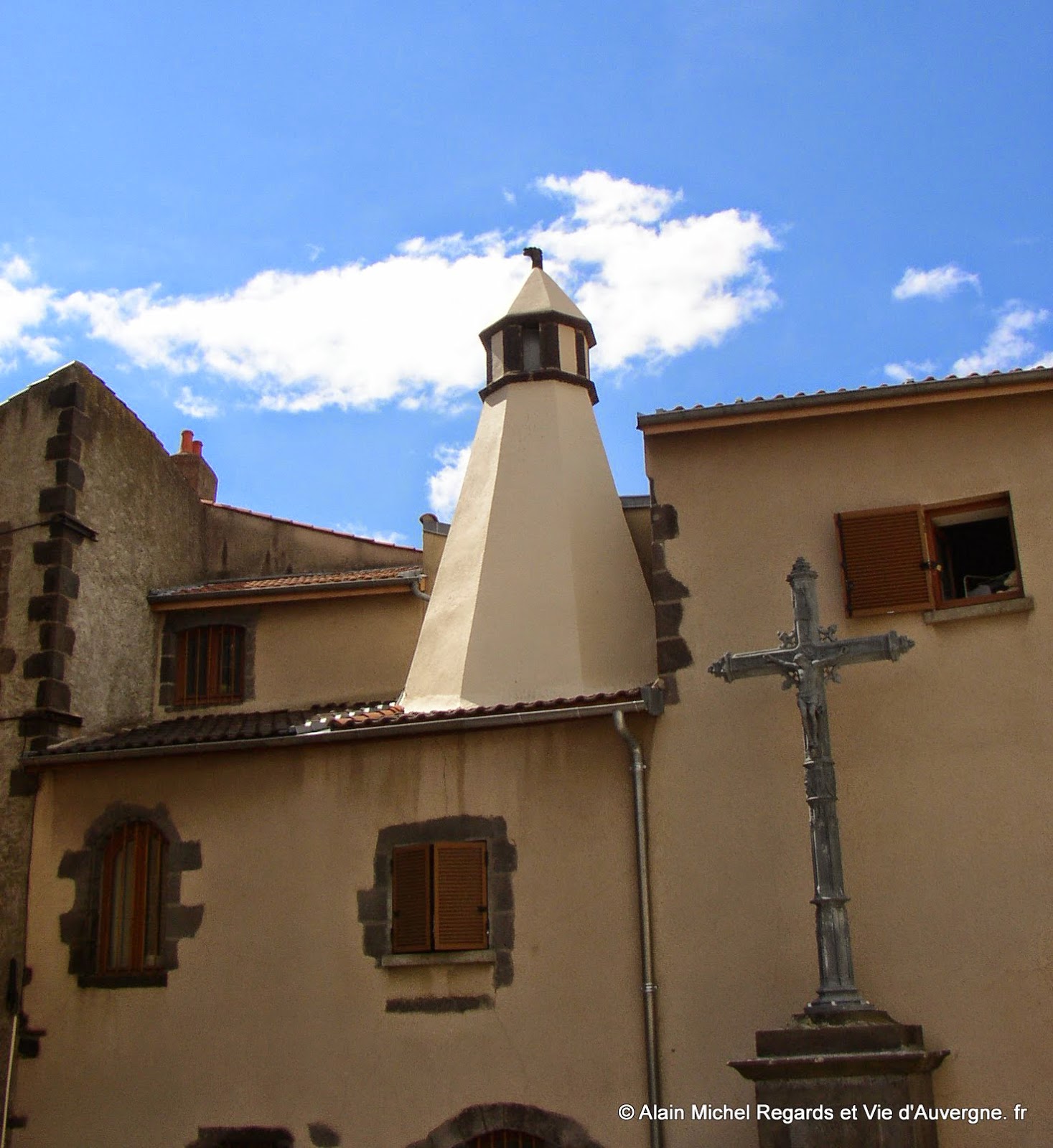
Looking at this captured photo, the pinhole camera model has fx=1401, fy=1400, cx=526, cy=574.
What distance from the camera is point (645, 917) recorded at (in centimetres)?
1177

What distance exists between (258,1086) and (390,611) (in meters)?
6.03

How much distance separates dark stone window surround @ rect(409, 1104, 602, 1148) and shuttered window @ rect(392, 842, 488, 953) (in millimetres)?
1375

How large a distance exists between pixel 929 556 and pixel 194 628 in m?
Result: 9.19

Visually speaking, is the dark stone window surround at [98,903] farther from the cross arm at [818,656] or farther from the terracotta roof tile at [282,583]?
the cross arm at [818,656]

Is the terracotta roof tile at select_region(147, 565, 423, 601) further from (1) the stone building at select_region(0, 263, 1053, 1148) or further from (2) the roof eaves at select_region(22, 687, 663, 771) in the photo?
(2) the roof eaves at select_region(22, 687, 663, 771)

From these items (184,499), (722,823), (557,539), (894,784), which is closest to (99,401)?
(184,499)

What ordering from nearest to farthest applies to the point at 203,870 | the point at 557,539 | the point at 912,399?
the point at 912,399 < the point at 203,870 < the point at 557,539

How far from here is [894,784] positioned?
11.6m

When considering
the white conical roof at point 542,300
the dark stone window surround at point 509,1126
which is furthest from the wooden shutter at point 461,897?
the white conical roof at point 542,300

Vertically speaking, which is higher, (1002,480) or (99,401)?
(99,401)

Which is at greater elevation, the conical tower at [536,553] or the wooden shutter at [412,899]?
the conical tower at [536,553]

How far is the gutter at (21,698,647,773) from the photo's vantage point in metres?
12.4

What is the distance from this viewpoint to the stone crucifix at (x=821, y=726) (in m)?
9.96

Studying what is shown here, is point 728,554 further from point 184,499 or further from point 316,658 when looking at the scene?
point 184,499
